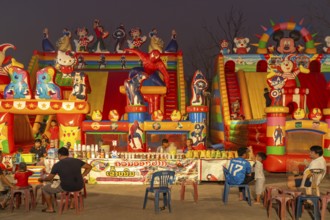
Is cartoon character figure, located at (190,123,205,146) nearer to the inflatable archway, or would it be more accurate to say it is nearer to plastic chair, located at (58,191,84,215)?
plastic chair, located at (58,191,84,215)

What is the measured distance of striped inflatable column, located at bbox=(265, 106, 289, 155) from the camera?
1388 cm

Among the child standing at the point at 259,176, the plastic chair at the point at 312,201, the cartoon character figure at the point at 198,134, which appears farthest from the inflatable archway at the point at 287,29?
the plastic chair at the point at 312,201

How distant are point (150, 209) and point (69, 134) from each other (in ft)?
21.4

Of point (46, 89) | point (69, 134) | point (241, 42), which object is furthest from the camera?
point (241, 42)

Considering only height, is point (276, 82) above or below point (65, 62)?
below

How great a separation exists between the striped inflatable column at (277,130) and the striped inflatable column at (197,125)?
2.38m

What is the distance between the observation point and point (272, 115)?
45.9 feet

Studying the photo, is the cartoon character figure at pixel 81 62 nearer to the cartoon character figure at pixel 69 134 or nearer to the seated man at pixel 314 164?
the cartoon character figure at pixel 69 134

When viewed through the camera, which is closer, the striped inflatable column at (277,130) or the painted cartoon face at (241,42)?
the striped inflatable column at (277,130)

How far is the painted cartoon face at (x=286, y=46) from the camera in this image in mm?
22441

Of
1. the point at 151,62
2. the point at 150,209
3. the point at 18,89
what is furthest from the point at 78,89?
the point at 150,209

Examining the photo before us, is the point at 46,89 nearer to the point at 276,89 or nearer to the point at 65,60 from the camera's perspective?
the point at 65,60

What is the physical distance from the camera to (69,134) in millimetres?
14211

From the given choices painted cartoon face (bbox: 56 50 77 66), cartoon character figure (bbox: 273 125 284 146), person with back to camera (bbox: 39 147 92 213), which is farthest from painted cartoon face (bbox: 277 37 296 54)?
person with back to camera (bbox: 39 147 92 213)
